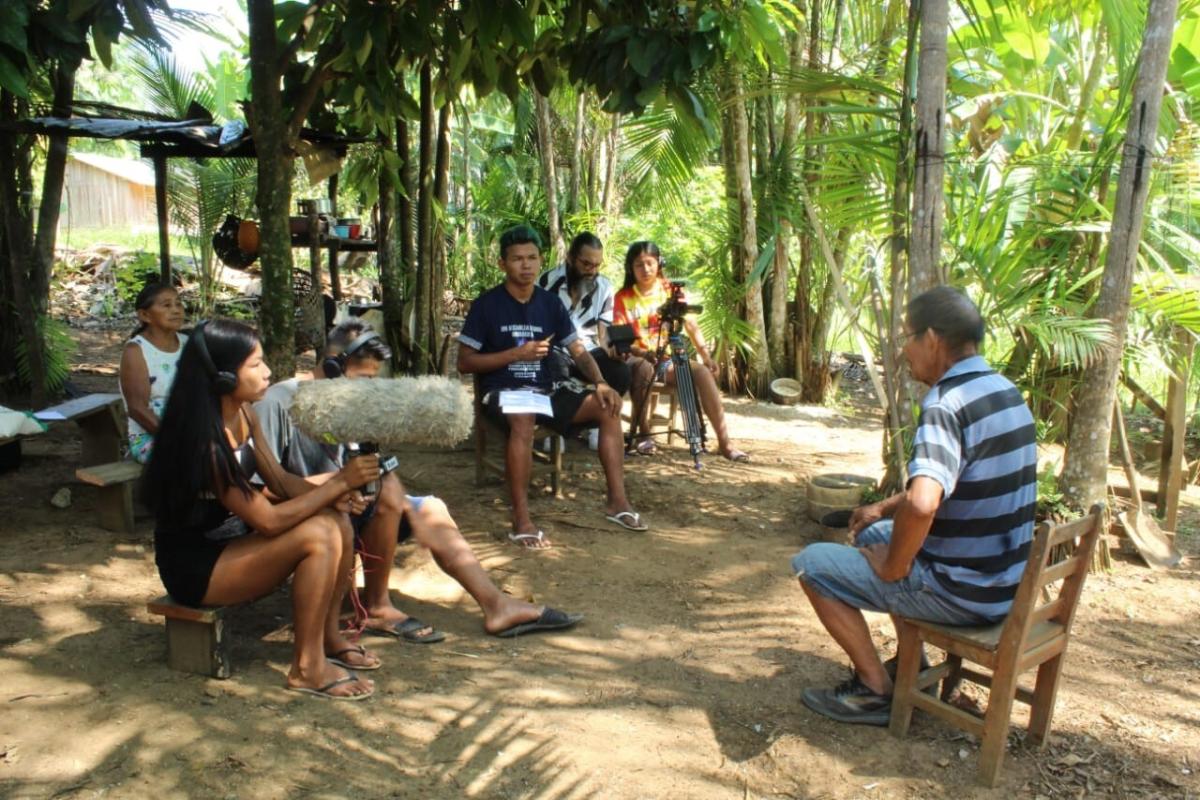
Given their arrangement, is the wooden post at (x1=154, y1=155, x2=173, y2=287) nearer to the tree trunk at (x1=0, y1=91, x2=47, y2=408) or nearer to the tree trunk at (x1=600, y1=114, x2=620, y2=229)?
the tree trunk at (x1=0, y1=91, x2=47, y2=408)

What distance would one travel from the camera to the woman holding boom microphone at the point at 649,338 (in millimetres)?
6492

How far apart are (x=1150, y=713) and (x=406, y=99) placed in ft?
15.1

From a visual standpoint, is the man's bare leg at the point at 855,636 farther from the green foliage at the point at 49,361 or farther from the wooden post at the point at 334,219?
the green foliage at the point at 49,361

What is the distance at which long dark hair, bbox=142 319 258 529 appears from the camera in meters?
2.89

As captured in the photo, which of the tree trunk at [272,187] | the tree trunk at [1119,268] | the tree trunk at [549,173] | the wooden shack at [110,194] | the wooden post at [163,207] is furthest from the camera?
the wooden shack at [110,194]

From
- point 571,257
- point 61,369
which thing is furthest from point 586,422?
point 61,369

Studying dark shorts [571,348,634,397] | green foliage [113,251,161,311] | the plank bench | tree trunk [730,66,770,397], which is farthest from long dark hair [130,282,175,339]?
green foliage [113,251,161,311]

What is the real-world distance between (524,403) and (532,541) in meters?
0.72

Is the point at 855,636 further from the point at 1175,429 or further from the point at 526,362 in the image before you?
the point at 1175,429

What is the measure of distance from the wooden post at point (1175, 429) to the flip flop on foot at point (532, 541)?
325 centimetres

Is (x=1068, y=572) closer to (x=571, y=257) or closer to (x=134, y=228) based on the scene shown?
(x=571, y=257)

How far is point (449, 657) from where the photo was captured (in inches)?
140

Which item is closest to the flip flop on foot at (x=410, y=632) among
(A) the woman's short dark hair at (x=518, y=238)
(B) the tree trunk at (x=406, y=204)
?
(A) the woman's short dark hair at (x=518, y=238)

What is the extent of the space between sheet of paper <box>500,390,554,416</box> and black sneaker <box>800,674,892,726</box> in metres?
2.29
